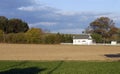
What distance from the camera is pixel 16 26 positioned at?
117 metres

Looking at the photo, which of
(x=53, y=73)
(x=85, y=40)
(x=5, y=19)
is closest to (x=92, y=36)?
(x=85, y=40)

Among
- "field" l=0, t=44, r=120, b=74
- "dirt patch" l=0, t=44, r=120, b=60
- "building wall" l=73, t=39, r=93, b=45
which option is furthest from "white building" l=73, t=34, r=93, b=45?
"field" l=0, t=44, r=120, b=74

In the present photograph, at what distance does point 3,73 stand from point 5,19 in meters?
102

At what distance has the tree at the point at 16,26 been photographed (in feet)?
379

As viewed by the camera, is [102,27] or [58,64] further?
[102,27]

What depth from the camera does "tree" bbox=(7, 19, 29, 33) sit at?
4550 inches

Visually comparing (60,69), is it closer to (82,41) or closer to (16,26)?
(16,26)

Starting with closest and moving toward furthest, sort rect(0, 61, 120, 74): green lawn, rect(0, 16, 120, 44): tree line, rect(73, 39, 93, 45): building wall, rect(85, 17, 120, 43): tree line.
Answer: rect(0, 61, 120, 74): green lawn, rect(0, 16, 120, 44): tree line, rect(73, 39, 93, 45): building wall, rect(85, 17, 120, 43): tree line

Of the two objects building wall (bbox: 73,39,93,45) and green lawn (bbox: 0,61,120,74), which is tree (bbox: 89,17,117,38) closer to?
building wall (bbox: 73,39,93,45)

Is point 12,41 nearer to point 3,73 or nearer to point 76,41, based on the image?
point 76,41

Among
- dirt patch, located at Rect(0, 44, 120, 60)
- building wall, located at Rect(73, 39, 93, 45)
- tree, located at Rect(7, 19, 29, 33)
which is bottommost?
building wall, located at Rect(73, 39, 93, 45)

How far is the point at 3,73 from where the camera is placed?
1658cm

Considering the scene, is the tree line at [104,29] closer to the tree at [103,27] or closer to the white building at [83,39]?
the tree at [103,27]

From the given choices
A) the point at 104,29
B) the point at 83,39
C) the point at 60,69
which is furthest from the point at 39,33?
the point at 60,69
